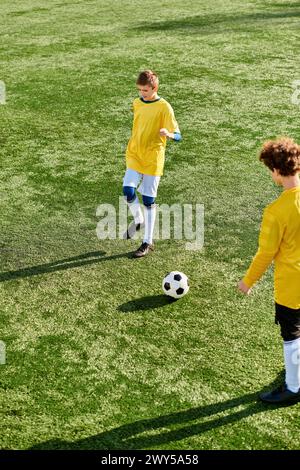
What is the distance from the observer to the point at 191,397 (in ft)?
15.6

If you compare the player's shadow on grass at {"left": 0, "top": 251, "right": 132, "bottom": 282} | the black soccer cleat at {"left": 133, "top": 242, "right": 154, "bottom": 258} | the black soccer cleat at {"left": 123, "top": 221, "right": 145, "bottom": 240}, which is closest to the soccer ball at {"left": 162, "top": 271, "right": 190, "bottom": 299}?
the black soccer cleat at {"left": 133, "top": 242, "right": 154, "bottom": 258}

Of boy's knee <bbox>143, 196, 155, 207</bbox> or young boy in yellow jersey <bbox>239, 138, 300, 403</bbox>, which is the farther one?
boy's knee <bbox>143, 196, 155, 207</bbox>

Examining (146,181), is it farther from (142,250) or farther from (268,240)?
(268,240)

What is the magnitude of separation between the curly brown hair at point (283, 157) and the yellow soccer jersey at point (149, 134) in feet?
7.95

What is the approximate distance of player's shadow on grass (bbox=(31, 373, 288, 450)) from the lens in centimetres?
430

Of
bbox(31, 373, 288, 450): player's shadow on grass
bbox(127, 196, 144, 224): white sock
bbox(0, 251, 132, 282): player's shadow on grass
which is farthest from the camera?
bbox(127, 196, 144, 224): white sock

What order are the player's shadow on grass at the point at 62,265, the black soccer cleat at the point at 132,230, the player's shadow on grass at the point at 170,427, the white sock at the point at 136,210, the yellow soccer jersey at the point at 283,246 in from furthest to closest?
the black soccer cleat at the point at 132,230
the white sock at the point at 136,210
the player's shadow on grass at the point at 62,265
the player's shadow on grass at the point at 170,427
the yellow soccer jersey at the point at 283,246

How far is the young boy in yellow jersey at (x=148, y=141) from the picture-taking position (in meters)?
6.39

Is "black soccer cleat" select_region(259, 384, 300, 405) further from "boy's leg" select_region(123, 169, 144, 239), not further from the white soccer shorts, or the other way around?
"boy's leg" select_region(123, 169, 144, 239)

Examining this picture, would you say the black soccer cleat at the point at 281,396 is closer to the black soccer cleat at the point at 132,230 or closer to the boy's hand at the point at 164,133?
the boy's hand at the point at 164,133

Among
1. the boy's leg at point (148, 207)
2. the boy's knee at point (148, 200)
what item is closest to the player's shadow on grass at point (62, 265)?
the boy's leg at point (148, 207)

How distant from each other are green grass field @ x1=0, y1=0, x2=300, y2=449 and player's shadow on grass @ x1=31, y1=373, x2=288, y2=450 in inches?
0.4

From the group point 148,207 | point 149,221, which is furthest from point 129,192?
point 149,221
